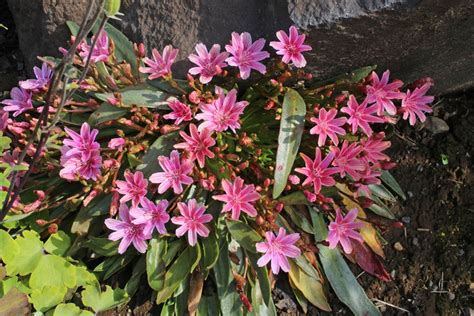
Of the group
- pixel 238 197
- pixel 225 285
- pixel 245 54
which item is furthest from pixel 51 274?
pixel 245 54

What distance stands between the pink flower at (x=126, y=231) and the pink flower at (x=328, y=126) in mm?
725

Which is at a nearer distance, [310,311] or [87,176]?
[87,176]

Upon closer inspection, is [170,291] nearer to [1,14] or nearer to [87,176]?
[87,176]

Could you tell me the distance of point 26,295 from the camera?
84.0 inches

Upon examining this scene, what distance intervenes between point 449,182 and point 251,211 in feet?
3.59

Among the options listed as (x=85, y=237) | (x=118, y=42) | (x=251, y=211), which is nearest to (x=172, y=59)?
(x=118, y=42)

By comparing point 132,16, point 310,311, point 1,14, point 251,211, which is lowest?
point 310,311

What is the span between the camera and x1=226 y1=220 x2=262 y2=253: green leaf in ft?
7.29

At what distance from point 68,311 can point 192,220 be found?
63 centimetres

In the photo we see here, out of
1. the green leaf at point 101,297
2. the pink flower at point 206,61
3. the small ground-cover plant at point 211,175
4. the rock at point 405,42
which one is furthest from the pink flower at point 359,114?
the green leaf at point 101,297

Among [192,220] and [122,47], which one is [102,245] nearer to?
[192,220]

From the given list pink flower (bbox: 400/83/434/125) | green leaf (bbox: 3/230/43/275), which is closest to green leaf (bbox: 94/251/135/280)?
green leaf (bbox: 3/230/43/275)

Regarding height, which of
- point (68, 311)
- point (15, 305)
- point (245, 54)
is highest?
point (245, 54)

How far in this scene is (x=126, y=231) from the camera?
2.17 metres
